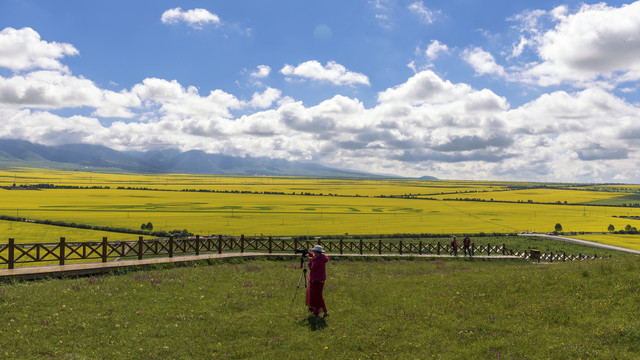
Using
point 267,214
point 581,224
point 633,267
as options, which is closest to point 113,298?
point 633,267

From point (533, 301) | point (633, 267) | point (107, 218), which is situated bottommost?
point (107, 218)

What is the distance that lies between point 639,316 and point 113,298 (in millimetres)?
19557

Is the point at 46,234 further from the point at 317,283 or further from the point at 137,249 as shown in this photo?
the point at 317,283

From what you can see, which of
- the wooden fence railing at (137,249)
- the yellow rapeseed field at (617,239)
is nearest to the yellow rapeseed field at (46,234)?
the wooden fence railing at (137,249)

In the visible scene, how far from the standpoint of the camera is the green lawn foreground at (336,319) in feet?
35.3

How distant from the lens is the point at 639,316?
11.4 metres

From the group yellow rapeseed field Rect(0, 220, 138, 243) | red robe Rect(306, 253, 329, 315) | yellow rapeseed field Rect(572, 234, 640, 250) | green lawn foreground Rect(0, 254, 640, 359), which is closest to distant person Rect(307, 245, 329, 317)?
red robe Rect(306, 253, 329, 315)

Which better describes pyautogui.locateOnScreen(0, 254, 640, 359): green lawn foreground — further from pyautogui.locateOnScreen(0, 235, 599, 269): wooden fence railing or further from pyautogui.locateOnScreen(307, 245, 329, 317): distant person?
pyautogui.locateOnScreen(0, 235, 599, 269): wooden fence railing

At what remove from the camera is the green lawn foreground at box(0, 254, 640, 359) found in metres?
10.8

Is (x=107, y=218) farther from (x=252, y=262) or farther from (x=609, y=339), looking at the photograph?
(x=609, y=339)

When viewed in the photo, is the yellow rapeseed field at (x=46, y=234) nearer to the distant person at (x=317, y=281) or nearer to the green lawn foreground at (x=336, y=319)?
the green lawn foreground at (x=336, y=319)

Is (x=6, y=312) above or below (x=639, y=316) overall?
below

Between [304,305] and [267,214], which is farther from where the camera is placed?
[267,214]

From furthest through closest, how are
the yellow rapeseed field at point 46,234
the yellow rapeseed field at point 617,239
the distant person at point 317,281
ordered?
the yellow rapeseed field at point 617,239 < the yellow rapeseed field at point 46,234 < the distant person at point 317,281
